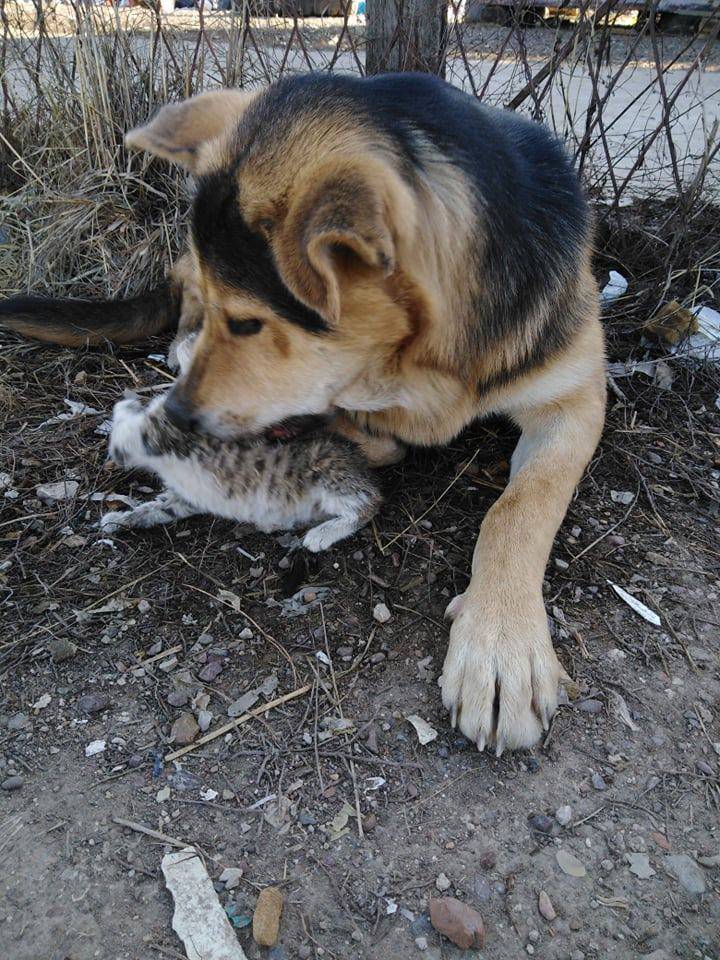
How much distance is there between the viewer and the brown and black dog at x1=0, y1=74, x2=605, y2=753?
197 cm

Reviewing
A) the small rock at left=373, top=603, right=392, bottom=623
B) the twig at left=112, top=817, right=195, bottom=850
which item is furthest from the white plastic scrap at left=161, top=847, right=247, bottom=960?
the small rock at left=373, top=603, right=392, bottom=623

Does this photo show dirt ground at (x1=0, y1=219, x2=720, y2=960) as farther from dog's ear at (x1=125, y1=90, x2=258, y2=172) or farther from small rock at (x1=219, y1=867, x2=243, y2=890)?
dog's ear at (x1=125, y1=90, x2=258, y2=172)

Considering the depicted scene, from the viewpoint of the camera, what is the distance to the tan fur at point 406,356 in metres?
1.88

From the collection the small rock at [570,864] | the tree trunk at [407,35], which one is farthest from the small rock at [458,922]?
the tree trunk at [407,35]

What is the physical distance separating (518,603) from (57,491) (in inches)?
67.0

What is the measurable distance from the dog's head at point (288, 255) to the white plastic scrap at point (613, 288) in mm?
1862

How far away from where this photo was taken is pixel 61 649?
221 centimetres

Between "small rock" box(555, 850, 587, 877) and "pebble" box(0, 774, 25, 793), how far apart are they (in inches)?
53.0

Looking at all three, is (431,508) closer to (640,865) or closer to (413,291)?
(413,291)

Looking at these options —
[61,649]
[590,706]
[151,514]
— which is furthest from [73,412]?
[590,706]

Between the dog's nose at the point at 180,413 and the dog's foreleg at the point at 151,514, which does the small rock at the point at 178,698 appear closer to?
the dog's foreleg at the point at 151,514

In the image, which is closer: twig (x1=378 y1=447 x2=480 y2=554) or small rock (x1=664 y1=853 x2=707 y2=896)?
small rock (x1=664 y1=853 x2=707 y2=896)

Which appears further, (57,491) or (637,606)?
(57,491)

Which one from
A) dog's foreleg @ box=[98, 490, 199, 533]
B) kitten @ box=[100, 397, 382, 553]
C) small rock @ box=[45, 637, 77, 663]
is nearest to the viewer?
small rock @ box=[45, 637, 77, 663]
